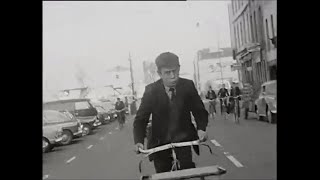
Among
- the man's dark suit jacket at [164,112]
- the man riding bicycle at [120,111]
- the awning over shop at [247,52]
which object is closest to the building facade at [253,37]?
the awning over shop at [247,52]

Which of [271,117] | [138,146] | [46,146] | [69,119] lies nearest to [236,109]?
[271,117]

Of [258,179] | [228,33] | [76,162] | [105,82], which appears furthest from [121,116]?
[258,179]

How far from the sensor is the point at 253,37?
6.81ft

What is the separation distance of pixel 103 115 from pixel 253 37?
79 centimetres

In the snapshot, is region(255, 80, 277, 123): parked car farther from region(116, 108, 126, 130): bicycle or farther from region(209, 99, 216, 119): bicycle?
region(116, 108, 126, 130): bicycle

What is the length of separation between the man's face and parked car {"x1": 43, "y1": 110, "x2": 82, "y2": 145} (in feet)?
1.46

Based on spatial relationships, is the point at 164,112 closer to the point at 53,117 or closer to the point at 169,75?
the point at 169,75

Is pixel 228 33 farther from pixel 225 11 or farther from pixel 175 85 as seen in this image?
pixel 175 85

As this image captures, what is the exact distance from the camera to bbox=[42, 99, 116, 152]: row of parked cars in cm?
186

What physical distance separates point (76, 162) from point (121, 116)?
0.31 meters

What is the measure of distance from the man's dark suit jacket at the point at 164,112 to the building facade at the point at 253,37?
0.32 m

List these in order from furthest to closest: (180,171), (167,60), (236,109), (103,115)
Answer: (236,109) < (103,115) < (167,60) < (180,171)

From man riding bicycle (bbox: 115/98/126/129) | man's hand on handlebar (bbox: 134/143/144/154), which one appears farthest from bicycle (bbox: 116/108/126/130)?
man's hand on handlebar (bbox: 134/143/144/154)
